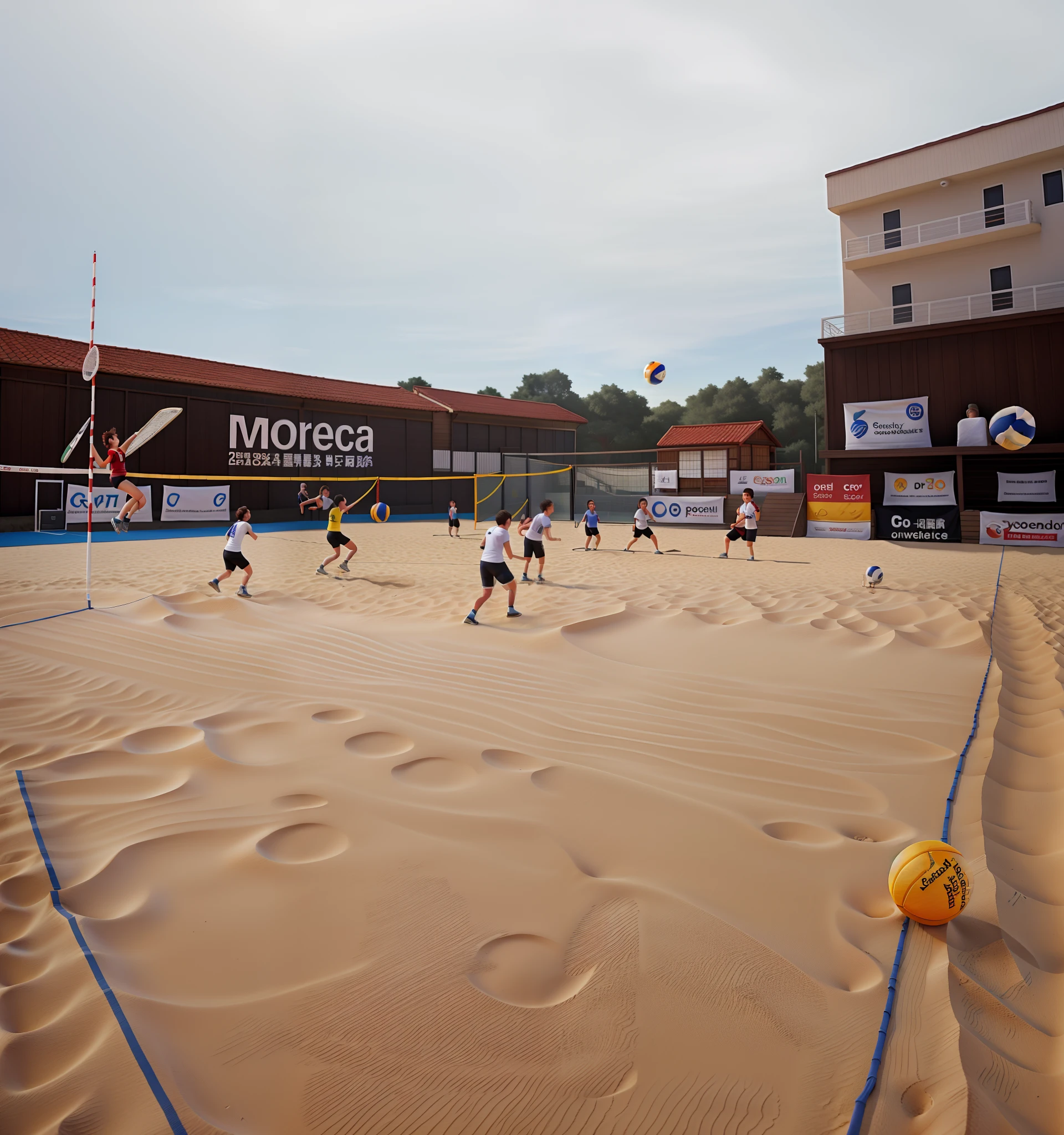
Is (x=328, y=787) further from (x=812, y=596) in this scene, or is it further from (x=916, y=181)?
(x=916, y=181)

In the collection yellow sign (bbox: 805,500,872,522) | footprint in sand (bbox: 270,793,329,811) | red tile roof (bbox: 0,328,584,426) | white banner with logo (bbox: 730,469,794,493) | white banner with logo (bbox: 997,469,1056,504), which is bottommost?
footprint in sand (bbox: 270,793,329,811)

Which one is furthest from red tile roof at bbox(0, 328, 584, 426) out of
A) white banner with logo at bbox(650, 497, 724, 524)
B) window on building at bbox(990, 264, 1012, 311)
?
window on building at bbox(990, 264, 1012, 311)

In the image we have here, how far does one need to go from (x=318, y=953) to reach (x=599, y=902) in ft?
3.26

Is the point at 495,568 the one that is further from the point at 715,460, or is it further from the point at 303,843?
the point at 715,460

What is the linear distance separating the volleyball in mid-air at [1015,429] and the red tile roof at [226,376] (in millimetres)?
22200

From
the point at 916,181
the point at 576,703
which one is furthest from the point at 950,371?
the point at 576,703

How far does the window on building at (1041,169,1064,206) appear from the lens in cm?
2089

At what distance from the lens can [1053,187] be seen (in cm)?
2103

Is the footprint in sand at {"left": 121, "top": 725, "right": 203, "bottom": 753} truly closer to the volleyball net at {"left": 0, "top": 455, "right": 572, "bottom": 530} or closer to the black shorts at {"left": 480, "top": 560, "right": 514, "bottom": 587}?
the black shorts at {"left": 480, "top": 560, "right": 514, "bottom": 587}

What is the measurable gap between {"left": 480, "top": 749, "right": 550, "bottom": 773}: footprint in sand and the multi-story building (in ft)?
63.3

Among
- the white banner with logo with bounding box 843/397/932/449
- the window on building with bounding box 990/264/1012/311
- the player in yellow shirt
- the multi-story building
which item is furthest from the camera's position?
the window on building with bounding box 990/264/1012/311

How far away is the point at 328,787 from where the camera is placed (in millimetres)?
3406

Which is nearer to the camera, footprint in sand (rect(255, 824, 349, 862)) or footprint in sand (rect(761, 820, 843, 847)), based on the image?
footprint in sand (rect(255, 824, 349, 862))

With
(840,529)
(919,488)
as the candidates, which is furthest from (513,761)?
(919,488)
